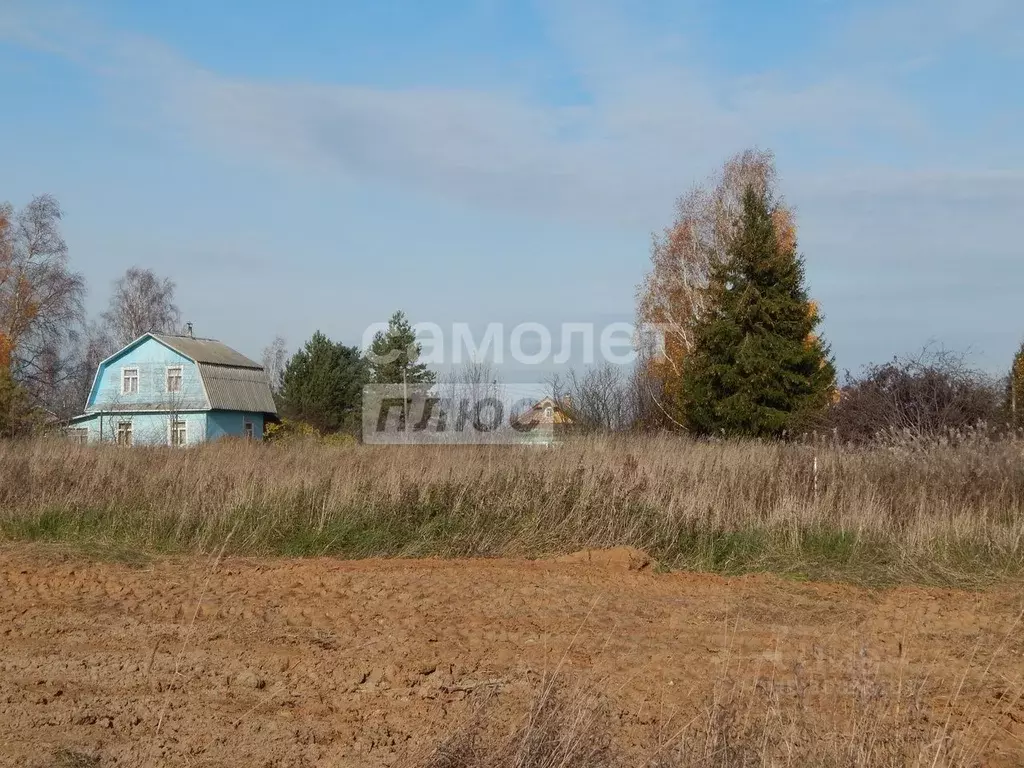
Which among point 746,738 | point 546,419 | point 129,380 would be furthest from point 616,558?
point 129,380

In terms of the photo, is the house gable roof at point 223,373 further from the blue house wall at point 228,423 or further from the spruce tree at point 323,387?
the spruce tree at point 323,387

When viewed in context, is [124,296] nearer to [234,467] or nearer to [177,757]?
[234,467]

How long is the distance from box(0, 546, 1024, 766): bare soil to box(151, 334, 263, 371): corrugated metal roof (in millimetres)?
38024

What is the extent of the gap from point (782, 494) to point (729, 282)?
18.1m

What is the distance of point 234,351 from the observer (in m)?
52.8

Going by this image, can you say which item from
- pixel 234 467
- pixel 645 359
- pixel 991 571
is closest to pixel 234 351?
pixel 645 359

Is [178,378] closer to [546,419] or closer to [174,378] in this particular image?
[174,378]

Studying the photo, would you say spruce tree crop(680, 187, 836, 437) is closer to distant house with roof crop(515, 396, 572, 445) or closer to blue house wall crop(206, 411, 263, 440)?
distant house with roof crop(515, 396, 572, 445)

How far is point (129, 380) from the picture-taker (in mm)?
47000

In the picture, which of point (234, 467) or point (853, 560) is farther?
point (234, 467)

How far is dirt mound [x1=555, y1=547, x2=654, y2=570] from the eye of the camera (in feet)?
33.0

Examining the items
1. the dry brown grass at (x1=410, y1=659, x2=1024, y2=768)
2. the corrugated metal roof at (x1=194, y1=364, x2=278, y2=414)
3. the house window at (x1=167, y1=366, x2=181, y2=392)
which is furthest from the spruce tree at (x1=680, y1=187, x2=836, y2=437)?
the house window at (x1=167, y1=366, x2=181, y2=392)

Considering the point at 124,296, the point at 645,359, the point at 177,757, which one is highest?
the point at 124,296

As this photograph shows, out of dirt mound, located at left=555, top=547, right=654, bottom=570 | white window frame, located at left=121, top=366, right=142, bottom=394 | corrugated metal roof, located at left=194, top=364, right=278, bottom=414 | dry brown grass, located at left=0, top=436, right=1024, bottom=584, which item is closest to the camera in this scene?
dirt mound, located at left=555, top=547, right=654, bottom=570
